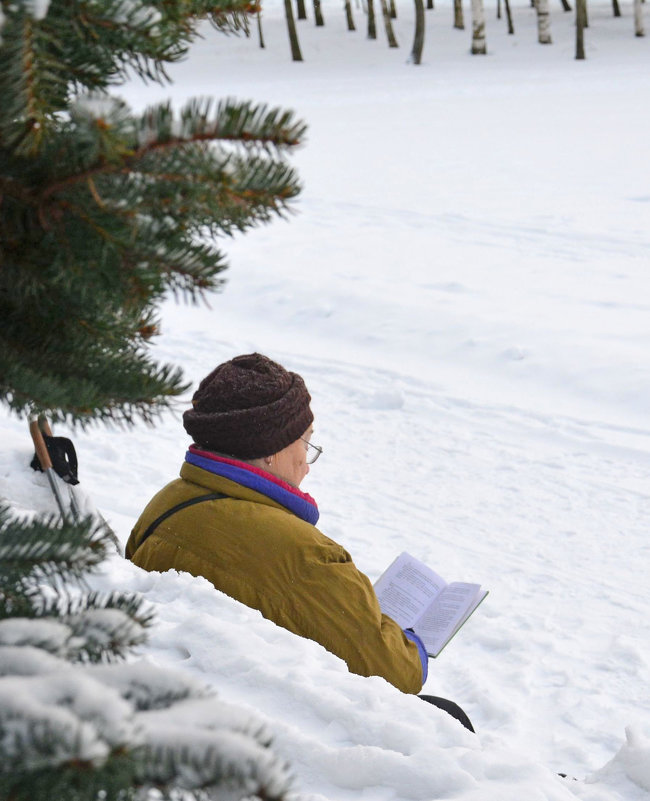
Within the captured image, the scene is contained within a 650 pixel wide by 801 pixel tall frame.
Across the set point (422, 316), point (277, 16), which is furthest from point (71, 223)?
point (277, 16)

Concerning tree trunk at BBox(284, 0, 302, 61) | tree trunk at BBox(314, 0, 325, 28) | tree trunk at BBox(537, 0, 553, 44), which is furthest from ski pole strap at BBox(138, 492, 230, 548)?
tree trunk at BBox(314, 0, 325, 28)

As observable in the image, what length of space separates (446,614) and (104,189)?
2.71m

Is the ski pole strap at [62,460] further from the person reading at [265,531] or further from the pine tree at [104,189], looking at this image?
the pine tree at [104,189]

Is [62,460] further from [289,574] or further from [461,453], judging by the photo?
[461,453]

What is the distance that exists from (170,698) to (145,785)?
0.32ft

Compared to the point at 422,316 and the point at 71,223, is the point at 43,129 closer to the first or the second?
the point at 71,223

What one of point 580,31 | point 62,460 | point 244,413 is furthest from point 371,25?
point 244,413

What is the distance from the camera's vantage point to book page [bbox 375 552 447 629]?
355 cm

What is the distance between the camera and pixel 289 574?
2867 mm

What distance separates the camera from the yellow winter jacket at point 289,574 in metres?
2.86

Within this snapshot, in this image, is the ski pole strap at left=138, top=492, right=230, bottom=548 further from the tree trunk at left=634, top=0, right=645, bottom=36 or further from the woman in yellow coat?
the tree trunk at left=634, top=0, right=645, bottom=36

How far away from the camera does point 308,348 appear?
8.26 m

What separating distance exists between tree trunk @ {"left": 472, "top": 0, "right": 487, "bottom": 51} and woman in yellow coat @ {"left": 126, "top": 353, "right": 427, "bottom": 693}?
27.9 meters

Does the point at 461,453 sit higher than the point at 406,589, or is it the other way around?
the point at 406,589
